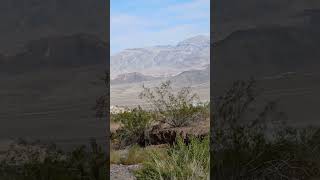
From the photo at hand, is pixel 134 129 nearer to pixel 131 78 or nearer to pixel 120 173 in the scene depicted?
pixel 120 173

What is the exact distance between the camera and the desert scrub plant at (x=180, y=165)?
5.32 m

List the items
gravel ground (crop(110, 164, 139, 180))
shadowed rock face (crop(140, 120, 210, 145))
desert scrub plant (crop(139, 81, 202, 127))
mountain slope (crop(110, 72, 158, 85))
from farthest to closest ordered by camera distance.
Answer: mountain slope (crop(110, 72, 158, 85)) < desert scrub plant (crop(139, 81, 202, 127)) < shadowed rock face (crop(140, 120, 210, 145)) < gravel ground (crop(110, 164, 139, 180))

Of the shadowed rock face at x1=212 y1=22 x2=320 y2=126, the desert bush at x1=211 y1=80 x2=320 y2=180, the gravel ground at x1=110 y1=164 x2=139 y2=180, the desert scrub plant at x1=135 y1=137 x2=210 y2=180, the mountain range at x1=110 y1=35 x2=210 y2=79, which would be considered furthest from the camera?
the mountain range at x1=110 y1=35 x2=210 y2=79

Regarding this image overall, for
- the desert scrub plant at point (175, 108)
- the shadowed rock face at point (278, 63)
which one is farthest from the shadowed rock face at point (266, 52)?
the desert scrub plant at point (175, 108)

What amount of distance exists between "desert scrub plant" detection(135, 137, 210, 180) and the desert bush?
0.75 meters

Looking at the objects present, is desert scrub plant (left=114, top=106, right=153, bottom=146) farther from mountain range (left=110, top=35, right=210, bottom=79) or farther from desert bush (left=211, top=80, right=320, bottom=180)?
mountain range (left=110, top=35, right=210, bottom=79)

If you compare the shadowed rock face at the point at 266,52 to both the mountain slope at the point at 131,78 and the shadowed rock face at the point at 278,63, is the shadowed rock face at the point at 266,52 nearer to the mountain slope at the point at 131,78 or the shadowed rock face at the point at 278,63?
the shadowed rock face at the point at 278,63

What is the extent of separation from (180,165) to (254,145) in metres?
1.15

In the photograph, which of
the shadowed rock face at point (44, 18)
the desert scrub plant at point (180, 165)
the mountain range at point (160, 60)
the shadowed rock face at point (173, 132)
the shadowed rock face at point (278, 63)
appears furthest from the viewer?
the mountain range at point (160, 60)

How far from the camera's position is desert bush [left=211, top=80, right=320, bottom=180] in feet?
14.3

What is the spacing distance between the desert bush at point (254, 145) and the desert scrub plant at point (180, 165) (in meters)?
0.75

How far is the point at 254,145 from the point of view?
14.8 ft

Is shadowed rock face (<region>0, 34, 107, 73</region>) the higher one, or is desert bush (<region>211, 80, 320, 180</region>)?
shadowed rock face (<region>0, 34, 107, 73</region>)

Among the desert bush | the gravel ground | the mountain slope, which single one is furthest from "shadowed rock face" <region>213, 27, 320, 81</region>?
the mountain slope
